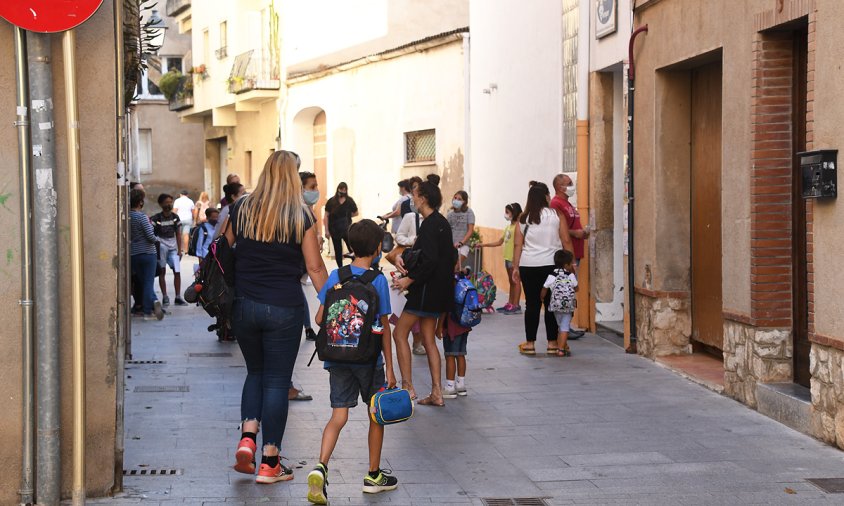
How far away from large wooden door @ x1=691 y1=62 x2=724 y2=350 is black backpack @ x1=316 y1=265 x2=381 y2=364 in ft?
17.6

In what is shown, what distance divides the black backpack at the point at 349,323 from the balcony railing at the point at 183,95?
35.1 m

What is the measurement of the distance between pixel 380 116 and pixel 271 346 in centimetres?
2040

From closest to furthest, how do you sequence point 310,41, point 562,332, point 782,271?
point 782,271
point 562,332
point 310,41

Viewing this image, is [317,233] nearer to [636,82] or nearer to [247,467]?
[247,467]

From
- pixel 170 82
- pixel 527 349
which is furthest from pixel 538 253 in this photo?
pixel 170 82

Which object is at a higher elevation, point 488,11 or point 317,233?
point 488,11

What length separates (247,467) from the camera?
7.34 metres

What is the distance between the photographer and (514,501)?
6977 millimetres

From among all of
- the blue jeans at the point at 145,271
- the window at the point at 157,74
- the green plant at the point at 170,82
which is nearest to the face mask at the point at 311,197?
the blue jeans at the point at 145,271

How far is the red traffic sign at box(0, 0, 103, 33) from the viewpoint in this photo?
20.6 feet

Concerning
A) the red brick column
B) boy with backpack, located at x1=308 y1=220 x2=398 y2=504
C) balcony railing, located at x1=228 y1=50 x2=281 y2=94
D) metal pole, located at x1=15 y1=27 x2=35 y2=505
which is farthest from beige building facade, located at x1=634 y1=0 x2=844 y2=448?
balcony railing, located at x1=228 y1=50 x2=281 y2=94

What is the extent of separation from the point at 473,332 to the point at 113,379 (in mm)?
8405

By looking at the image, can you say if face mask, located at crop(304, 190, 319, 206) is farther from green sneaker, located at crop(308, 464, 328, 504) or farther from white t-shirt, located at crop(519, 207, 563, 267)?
green sneaker, located at crop(308, 464, 328, 504)

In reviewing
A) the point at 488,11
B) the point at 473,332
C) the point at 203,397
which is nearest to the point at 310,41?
the point at 488,11
